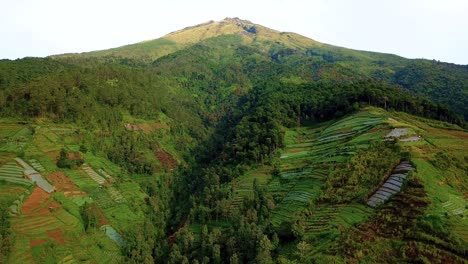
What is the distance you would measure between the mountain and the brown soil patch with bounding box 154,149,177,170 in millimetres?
603

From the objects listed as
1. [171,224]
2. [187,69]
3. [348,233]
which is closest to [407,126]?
[348,233]

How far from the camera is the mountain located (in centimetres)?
4003

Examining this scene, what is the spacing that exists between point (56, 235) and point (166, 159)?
4180cm

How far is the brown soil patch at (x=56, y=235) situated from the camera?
165 ft

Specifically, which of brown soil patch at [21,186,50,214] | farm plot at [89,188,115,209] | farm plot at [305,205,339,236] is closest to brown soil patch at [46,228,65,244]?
brown soil patch at [21,186,50,214]

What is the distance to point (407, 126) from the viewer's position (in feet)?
199

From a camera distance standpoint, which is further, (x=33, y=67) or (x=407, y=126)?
(x=33, y=67)

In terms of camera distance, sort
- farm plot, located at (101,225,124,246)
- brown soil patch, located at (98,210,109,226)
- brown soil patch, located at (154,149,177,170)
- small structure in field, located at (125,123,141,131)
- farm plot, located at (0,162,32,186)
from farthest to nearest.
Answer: small structure in field, located at (125,123,141,131) < brown soil patch, located at (154,149,177,170) < brown soil patch, located at (98,210,109,226) < farm plot, located at (0,162,32,186) < farm plot, located at (101,225,124,246)

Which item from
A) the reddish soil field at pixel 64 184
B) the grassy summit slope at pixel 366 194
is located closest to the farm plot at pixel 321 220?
the grassy summit slope at pixel 366 194

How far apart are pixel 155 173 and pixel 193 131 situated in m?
31.8

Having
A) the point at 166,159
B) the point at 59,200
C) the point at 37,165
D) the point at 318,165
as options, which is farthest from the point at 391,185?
the point at 166,159

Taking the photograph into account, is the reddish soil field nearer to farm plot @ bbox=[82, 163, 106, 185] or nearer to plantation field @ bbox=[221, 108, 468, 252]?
farm plot @ bbox=[82, 163, 106, 185]

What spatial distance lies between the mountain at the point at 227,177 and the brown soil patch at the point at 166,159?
60 centimetres

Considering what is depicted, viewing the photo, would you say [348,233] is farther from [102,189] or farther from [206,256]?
[102,189]
